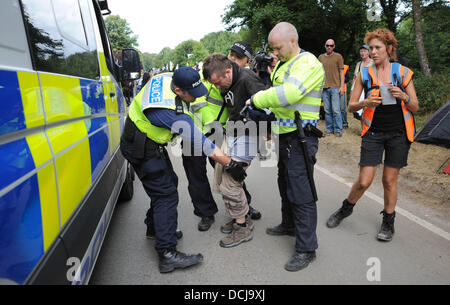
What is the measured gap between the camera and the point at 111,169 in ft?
8.86

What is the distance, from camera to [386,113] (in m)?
2.71

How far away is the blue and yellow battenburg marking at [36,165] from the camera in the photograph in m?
1.07

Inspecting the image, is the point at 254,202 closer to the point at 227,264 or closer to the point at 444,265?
the point at 227,264

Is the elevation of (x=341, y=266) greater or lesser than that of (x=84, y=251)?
lesser

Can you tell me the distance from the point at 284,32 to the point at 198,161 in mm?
1413

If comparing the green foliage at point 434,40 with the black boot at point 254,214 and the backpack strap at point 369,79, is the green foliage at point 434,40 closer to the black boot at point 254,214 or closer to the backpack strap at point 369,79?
the backpack strap at point 369,79

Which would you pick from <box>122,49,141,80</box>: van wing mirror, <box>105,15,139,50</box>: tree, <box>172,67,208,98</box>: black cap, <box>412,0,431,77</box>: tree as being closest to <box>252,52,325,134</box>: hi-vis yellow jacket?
<box>172,67,208,98</box>: black cap

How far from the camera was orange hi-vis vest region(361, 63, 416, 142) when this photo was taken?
2641mm

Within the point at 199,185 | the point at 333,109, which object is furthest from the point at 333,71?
the point at 199,185

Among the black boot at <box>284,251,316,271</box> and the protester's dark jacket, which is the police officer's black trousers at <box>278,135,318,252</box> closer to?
the black boot at <box>284,251,316,271</box>

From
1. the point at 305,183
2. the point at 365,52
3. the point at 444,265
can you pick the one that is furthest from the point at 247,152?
the point at 365,52

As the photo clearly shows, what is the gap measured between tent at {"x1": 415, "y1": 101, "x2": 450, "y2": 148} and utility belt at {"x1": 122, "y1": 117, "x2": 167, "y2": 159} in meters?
3.93

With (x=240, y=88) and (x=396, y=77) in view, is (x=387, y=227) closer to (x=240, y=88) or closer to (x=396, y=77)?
(x=396, y=77)

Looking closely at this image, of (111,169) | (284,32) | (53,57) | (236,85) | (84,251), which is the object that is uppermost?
(284,32)
